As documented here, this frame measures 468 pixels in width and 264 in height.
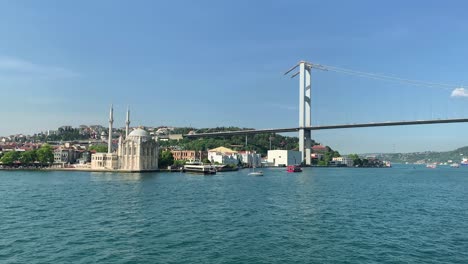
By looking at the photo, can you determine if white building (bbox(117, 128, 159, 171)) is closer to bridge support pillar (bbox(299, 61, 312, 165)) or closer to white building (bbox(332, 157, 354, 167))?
bridge support pillar (bbox(299, 61, 312, 165))

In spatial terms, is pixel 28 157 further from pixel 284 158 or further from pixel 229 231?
pixel 229 231

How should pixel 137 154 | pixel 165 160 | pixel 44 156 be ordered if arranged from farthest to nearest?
pixel 165 160 → pixel 44 156 → pixel 137 154

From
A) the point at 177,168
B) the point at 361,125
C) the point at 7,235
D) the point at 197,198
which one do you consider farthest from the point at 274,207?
the point at 361,125

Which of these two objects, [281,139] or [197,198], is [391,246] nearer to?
[197,198]

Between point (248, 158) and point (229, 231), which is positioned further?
point (248, 158)

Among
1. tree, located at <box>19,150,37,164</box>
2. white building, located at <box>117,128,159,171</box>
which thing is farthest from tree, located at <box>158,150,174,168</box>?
tree, located at <box>19,150,37,164</box>

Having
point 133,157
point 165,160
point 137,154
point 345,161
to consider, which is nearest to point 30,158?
point 133,157

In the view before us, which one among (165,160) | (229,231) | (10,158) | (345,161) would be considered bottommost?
(229,231)
